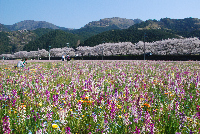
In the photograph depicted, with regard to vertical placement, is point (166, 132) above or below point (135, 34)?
below

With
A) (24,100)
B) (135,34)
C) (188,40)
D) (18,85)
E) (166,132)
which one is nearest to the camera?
(166,132)

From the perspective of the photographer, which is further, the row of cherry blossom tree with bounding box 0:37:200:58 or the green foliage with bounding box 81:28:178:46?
the green foliage with bounding box 81:28:178:46

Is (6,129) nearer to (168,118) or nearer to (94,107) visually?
(94,107)

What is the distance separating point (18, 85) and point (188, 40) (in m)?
87.9

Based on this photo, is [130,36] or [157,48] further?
[130,36]

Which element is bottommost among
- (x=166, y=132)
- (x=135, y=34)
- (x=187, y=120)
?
(x=166, y=132)

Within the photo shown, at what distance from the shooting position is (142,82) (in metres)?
7.38

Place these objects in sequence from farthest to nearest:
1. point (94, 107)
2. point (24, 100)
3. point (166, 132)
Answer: point (24, 100)
point (94, 107)
point (166, 132)

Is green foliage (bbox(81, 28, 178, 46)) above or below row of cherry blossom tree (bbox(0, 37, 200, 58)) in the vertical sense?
above

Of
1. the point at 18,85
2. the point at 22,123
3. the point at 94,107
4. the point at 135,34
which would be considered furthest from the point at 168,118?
the point at 135,34

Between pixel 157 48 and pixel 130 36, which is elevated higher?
pixel 130 36

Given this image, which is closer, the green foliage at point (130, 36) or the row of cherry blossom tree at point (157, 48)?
the row of cherry blossom tree at point (157, 48)

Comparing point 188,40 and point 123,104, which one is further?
point 188,40

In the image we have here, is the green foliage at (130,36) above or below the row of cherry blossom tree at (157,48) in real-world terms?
above
